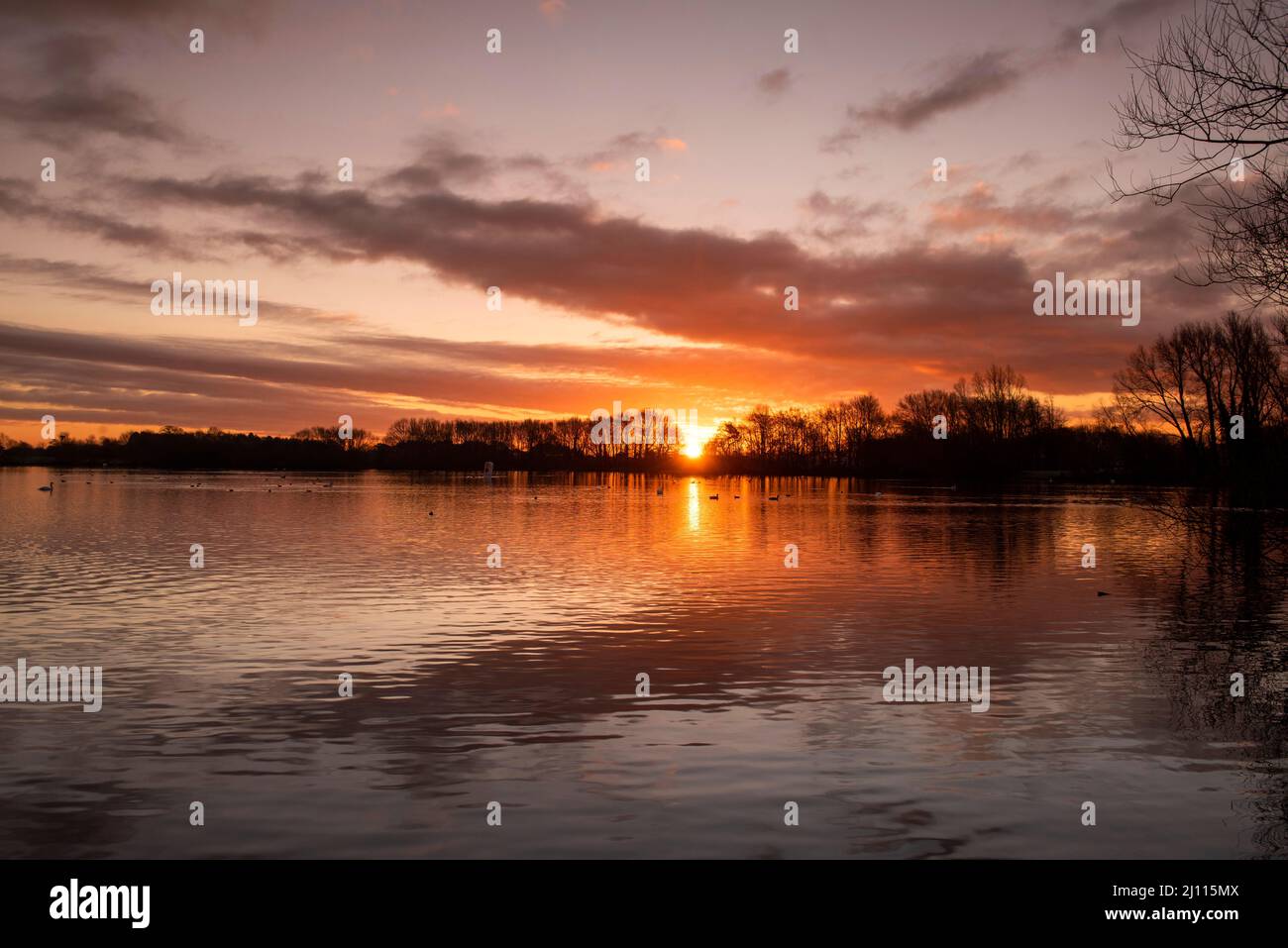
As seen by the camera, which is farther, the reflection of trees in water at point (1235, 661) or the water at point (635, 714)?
the reflection of trees in water at point (1235, 661)

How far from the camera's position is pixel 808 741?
1246cm

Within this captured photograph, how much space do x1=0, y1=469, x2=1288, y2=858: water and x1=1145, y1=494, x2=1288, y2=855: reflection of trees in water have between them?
8 cm

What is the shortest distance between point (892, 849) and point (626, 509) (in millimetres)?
68756

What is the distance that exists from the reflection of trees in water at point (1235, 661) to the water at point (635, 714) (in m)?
0.08

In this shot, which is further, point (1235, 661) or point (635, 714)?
point (1235, 661)

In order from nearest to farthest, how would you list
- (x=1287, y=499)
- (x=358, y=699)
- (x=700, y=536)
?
1. (x=358, y=699)
2. (x=1287, y=499)
3. (x=700, y=536)

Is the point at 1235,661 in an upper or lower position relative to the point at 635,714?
lower

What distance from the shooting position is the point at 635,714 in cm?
1393

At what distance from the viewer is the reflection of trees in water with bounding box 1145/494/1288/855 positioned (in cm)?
1127

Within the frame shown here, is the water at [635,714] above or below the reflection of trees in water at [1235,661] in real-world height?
above

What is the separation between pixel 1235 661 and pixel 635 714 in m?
12.1

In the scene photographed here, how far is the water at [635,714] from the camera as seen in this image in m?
9.41

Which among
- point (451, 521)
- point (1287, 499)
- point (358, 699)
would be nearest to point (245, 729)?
point (358, 699)
